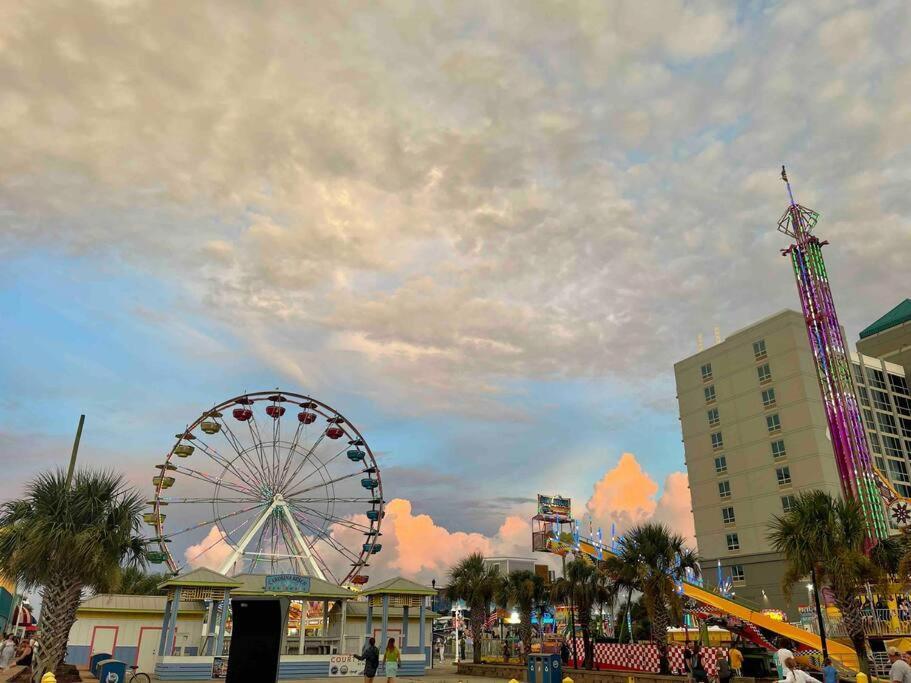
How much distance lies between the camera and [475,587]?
139ft

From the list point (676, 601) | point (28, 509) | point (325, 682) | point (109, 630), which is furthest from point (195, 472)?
point (676, 601)

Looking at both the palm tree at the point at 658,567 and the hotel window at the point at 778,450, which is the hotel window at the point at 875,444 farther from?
the palm tree at the point at 658,567

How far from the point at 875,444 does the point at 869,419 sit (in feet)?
10.7

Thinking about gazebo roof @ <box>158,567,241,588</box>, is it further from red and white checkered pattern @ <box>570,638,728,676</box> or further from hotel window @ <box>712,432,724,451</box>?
hotel window @ <box>712,432,724,451</box>

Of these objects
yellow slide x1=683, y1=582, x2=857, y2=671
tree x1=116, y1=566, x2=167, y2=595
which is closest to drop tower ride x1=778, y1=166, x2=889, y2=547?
yellow slide x1=683, y1=582, x2=857, y2=671

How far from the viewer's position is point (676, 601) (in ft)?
95.3

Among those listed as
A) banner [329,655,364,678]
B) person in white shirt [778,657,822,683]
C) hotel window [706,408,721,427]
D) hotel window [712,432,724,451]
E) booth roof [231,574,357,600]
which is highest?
hotel window [706,408,721,427]

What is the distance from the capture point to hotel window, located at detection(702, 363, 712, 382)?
251 ft

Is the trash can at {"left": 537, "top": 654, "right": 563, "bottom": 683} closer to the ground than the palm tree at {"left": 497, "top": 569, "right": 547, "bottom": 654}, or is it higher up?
closer to the ground

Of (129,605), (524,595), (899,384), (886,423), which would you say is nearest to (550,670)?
(524,595)

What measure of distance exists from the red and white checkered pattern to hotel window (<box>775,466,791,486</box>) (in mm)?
38097

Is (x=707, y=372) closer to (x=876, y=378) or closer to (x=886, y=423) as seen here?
(x=886, y=423)

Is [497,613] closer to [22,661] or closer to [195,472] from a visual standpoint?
[195,472]

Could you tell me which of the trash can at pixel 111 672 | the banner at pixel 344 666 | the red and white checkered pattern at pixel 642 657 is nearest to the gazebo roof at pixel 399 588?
the banner at pixel 344 666
